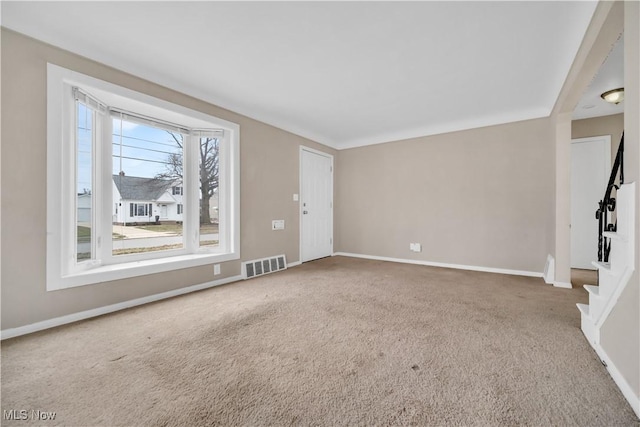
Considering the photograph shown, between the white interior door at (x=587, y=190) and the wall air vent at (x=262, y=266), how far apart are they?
465cm

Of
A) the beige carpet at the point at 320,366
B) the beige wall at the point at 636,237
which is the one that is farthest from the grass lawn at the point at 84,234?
the beige wall at the point at 636,237

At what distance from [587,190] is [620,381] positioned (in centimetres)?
391

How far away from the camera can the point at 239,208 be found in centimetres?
364

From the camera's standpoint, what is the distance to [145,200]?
120 inches

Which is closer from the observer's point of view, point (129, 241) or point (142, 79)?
point (142, 79)

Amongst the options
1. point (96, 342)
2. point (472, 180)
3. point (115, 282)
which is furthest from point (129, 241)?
point (472, 180)

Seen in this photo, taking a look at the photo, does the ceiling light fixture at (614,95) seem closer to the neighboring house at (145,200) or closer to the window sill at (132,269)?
the window sill at (132,269)

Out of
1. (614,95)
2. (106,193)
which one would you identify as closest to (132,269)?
(106,193)

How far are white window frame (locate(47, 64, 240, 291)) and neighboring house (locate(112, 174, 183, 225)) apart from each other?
0.09 m

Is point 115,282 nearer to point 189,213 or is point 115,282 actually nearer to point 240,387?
point 189,213

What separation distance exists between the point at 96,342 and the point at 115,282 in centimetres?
74
